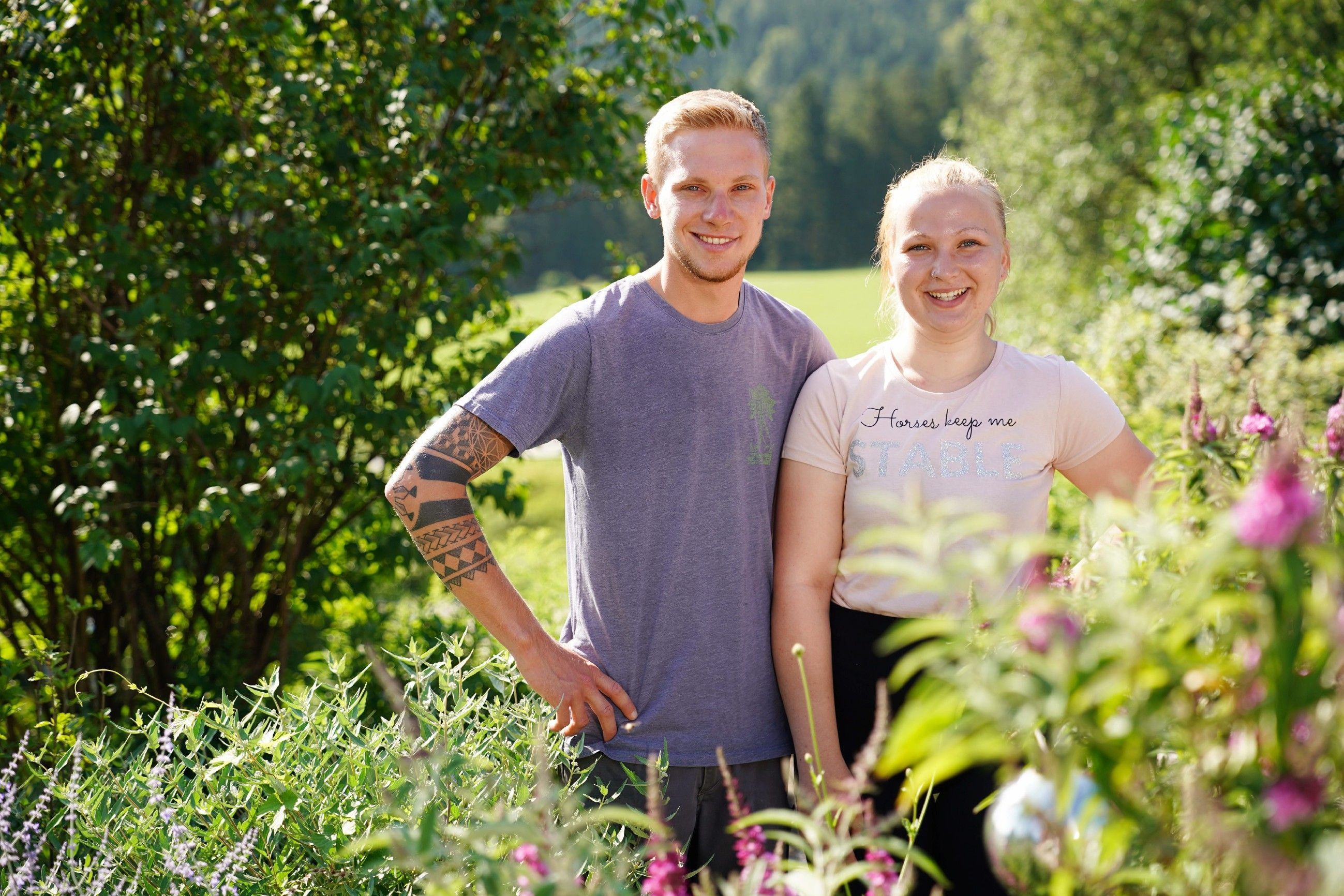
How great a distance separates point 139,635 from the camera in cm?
388

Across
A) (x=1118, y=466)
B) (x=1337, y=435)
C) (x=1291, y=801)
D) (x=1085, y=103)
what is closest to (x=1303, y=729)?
(x=1291, y=801)

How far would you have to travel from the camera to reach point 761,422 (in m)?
2.38

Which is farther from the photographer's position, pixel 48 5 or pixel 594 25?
pixel 594 25

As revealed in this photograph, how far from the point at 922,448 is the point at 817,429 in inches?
9.1

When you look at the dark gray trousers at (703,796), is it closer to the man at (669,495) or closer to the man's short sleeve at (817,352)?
the man at (669,495)

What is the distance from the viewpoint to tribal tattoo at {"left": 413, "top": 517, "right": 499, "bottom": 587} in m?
2.23

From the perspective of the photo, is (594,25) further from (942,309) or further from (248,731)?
(248,731)

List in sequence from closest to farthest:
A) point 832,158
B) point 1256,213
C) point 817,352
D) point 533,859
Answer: point 533,859 → point 817,352 → point 1256,213 → point 832,158

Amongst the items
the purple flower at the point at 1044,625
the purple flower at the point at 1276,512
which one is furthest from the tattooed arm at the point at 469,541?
the purple flower at the point at 1276,512

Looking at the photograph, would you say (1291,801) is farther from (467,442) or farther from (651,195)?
(651,195)

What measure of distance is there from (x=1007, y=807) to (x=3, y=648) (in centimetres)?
431

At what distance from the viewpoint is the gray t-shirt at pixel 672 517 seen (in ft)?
7.62

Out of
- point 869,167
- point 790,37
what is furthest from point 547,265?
point 790,37

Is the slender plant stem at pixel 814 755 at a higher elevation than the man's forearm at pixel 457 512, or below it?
below
